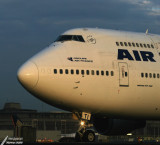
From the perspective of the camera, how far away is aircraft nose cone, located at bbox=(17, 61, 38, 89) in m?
26.0

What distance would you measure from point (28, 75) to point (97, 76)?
4190mm

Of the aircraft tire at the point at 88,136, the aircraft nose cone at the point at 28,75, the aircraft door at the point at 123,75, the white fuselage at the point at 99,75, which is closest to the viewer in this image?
the aircraft nose cone at the point at 28,75

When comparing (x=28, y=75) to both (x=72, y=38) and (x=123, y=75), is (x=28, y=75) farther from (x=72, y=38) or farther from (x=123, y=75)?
(x=123, y=75)

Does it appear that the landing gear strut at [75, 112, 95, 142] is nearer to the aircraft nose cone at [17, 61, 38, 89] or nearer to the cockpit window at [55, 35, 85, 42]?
the aircraft nose cone at [17, 61, 38, 89]

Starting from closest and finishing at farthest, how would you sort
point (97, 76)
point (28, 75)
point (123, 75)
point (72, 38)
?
point (28, 75) → point (97, 76) → point (123, 75) → point (72, 38)

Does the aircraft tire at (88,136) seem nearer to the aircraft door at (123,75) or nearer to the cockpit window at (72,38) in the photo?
the aircraft door at (123,75)

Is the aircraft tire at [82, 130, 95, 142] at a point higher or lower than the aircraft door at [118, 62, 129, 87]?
lower

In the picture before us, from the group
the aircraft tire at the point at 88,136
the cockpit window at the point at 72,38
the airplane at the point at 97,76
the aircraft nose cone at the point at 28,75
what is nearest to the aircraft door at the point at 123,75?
the airplane at the point at 97,76

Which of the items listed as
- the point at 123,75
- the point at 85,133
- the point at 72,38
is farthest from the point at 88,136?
the point at 72,38

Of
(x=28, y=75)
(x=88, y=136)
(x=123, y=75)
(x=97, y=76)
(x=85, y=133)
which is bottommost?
(x=88, y=136)

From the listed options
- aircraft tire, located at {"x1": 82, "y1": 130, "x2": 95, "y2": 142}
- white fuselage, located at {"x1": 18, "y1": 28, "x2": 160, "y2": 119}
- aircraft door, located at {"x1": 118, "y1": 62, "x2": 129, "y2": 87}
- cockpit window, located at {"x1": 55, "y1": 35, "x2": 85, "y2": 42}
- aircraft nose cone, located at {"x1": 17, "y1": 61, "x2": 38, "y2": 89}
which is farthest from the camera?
cockpit window, located at {"x1": 55, "y1": 35, "x2": 85, "y2": 42}

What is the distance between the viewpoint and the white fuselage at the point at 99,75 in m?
26.5

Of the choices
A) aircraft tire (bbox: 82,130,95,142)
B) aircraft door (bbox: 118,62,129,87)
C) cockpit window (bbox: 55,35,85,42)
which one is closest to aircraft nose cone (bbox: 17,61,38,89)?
cockpit window (bbox: 55,35,85,42)

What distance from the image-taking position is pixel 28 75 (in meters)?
26.0
